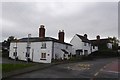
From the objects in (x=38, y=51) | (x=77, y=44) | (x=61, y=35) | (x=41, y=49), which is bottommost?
(x=38, y=51)

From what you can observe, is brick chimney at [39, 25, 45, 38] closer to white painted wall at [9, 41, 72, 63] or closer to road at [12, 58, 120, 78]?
white painted wall at [9, 41, 72, 63]

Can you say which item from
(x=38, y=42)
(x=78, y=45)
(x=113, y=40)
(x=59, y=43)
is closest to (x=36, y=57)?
(x=38, y=42)

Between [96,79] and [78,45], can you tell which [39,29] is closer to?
[78,45]

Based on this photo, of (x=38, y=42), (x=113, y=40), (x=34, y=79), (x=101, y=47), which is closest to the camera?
(x=34, y=79)

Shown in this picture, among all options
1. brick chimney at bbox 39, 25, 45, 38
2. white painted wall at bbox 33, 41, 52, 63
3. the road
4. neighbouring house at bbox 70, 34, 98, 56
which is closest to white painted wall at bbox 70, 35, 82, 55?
neighbouring house at bbox 70, 34, 98, 56

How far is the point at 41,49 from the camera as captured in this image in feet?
146

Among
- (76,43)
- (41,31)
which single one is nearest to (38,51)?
(41,31)

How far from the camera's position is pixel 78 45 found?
63125mm

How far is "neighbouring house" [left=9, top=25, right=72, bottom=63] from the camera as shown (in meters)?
43.2

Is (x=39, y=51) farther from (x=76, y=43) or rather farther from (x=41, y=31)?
(x=76, y=43)

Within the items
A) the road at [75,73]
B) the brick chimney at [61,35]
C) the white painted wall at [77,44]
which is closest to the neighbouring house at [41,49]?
the brick chimney at [61,35]

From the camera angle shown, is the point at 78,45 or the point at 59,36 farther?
the point at 78,45

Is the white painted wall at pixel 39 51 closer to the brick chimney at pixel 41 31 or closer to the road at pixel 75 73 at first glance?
the brick chimney at pixel 41 31

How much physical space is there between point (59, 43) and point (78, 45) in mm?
17635
